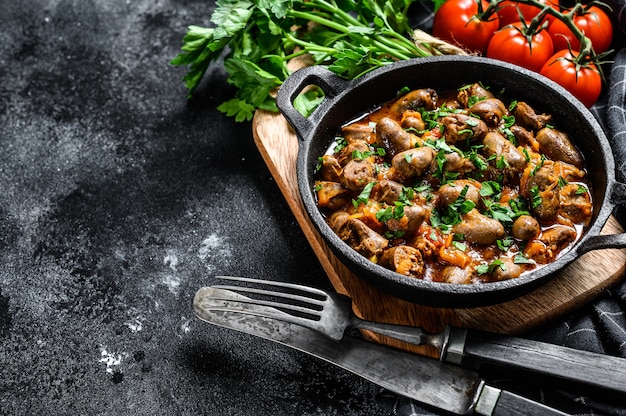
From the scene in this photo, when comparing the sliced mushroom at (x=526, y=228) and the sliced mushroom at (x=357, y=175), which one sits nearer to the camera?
the sliced mushroom at (x=526, y=228)

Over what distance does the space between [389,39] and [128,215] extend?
198cm

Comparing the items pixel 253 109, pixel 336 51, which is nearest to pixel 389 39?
pixel 336 51

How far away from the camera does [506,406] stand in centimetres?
315

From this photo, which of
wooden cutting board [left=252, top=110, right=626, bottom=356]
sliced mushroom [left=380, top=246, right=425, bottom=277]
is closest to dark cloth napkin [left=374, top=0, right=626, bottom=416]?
wooden cutting board [left=252, top=110, right=626, bottom=356]

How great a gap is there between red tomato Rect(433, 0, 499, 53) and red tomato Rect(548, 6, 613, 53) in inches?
15.4

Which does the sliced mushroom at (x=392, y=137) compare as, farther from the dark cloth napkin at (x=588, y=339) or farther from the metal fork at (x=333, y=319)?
the dark cloth napkin at (x=588, y=339)

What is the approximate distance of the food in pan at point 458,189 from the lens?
3.47m

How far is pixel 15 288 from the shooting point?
4141 mm

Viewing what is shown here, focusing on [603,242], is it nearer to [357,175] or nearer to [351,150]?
[357,175]

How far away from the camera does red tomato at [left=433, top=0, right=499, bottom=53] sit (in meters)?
4.70

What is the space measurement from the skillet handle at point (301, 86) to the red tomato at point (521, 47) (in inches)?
45.2

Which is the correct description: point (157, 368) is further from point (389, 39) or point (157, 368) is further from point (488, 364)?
point (389, 39)

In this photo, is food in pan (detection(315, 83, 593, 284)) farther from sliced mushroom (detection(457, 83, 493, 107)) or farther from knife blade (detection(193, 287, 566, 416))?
knife blade (detection(193, 287, 566, 416))

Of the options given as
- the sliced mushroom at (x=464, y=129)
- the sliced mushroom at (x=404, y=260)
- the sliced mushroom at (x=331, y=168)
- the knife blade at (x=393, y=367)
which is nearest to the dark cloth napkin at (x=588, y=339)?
the knife blade at (x=393, y=367)
